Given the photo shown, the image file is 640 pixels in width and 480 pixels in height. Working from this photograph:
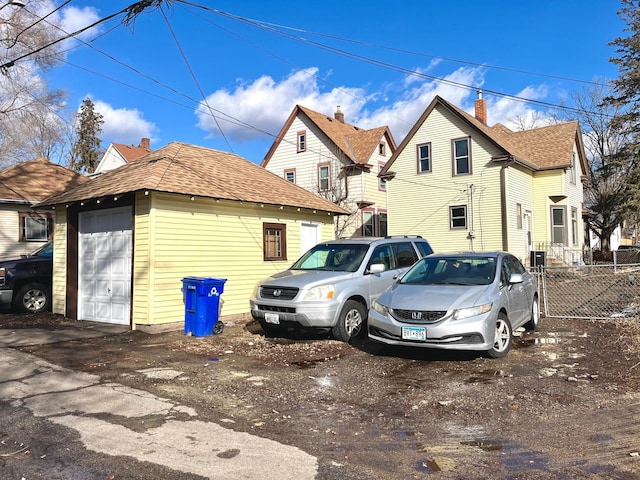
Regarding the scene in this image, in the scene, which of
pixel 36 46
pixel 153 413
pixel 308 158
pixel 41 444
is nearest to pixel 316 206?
pixel 153 413

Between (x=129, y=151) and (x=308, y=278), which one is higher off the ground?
(x=129, y=151)

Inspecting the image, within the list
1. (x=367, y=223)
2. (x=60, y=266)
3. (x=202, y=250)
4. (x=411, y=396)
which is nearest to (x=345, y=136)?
(x=367, y=223)

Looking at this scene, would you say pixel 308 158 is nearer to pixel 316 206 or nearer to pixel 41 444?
pixel 316 206

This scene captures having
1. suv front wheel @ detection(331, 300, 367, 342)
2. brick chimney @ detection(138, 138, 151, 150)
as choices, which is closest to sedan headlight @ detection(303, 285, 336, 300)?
suv front wheel @ detection(331, 300, 367, 342)

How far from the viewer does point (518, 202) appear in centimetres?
2262

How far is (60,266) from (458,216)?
16892 millimetres

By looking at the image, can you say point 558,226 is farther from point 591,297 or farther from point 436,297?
point 436,297

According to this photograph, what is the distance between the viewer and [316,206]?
13734mm

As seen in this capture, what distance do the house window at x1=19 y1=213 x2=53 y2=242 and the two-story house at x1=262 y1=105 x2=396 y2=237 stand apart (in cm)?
1450

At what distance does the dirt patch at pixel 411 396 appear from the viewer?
3.90 m

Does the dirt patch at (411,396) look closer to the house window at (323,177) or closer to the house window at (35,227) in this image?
the house window at (35,227)

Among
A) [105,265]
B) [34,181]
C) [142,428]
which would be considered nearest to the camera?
[142,428]

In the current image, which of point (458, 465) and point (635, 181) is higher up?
point (635, 181)

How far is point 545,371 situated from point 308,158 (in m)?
25.6
